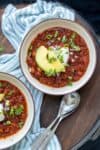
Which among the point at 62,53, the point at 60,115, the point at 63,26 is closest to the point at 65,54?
the point at 62,53

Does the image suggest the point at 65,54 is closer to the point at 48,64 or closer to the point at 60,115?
the point at 48,64

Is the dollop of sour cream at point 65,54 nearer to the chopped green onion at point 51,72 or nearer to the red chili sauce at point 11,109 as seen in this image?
the chopped green onion at point 51,72

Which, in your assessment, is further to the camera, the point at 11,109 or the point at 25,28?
the point at 25,28

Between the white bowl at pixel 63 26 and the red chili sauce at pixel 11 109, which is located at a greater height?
the white bowl at pixel 63 26

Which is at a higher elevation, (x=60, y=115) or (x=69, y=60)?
(x=69, y=60)

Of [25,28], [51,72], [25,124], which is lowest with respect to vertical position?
[25,124]

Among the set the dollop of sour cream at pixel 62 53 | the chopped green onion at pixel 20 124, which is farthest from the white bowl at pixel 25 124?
the dollop of sour cream at pixel 62 53
